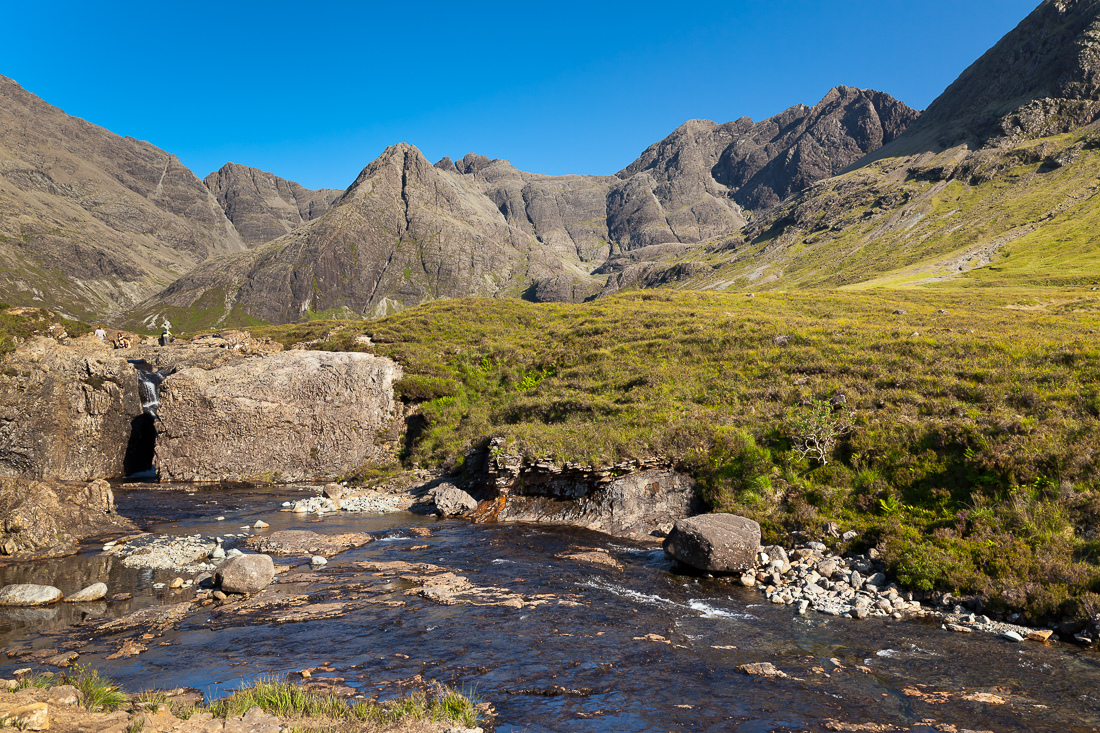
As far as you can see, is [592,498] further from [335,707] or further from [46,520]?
[46,520]

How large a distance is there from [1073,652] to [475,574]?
13.8m

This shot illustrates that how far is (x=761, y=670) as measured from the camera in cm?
988

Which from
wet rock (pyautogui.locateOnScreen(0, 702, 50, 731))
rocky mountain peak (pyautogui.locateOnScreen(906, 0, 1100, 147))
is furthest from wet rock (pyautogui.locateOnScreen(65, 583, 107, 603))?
rocky mountain peak (pyautogui.locateOnScreen(906, 0, 1100, 147))

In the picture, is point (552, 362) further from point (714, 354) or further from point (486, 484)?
point (486, 484)

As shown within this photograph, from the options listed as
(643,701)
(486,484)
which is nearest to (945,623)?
(643,701)

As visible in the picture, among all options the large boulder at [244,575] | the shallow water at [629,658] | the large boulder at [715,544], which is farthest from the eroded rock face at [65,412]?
the large boulder at [715,544]

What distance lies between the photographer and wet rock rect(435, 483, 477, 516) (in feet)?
75.3

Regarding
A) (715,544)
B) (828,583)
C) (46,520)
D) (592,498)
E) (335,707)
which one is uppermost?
(46,520)

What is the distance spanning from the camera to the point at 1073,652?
404 inches

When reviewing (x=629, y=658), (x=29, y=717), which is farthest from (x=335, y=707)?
(x=629, y=658)

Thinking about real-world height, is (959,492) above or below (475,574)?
above

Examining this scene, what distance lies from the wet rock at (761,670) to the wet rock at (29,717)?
10.5 meters

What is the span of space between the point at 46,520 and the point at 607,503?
19.1 m

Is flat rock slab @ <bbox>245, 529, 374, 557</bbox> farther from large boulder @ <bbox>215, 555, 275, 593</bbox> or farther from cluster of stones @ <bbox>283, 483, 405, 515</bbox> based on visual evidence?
cluster of stones @ <bbox>283, 483, 405, 515</bbox>
